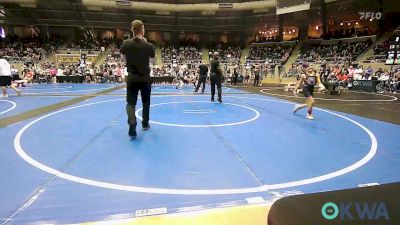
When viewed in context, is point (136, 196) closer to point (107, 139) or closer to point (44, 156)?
point (44, 156)

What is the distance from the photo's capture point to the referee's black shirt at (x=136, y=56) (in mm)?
5402

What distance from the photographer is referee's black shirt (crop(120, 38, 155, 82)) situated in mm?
5402

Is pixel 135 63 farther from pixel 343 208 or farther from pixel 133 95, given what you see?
pixel 343 208

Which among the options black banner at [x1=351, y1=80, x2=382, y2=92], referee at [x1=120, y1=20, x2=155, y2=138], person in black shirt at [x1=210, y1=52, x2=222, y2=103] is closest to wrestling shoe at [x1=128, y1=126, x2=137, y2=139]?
referee at [x1=120, y1=20, x2=155, y2=138]

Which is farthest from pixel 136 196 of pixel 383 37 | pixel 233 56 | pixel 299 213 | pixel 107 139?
pixel 233 56

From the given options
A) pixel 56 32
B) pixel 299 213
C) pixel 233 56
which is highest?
pixel 56 32

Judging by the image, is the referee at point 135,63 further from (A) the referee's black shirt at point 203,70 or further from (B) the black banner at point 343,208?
(A) the referee's black shirt at point 203,70

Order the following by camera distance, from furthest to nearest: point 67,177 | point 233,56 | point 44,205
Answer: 1. point 233,56
2. point 67,177
3. point 44,205

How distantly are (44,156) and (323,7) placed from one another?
3396cm

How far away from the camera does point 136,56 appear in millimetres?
5449

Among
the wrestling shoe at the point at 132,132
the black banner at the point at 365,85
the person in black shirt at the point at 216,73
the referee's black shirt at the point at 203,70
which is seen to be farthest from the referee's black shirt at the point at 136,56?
the black banner at the point at 365,85

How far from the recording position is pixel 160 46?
39.5 meters

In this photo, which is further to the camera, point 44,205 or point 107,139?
point 107,139

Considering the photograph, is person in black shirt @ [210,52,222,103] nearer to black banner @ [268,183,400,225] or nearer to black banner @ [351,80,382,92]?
black banner @ [268,183,400,225]
